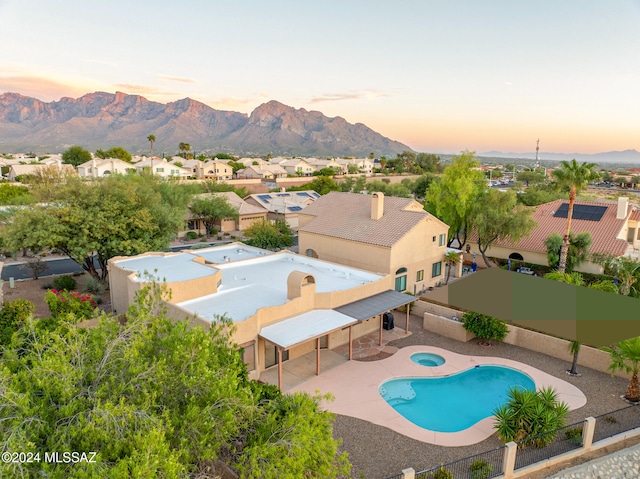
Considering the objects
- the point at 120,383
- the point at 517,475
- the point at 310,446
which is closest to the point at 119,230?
the point at 120,383

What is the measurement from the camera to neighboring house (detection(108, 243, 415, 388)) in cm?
1900

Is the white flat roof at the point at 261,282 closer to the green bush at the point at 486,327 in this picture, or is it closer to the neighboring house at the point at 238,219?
the green bush at the point at 486,327

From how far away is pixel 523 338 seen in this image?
78.1 ft

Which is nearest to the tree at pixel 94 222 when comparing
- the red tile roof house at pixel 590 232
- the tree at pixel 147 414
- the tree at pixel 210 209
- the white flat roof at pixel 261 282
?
the white flat roof at pixel 261 282

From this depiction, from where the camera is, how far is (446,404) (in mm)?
18844

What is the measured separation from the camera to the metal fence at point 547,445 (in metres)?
14.3

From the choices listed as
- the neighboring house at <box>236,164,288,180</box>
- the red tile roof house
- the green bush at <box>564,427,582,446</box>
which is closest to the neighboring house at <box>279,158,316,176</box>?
the neighboring house at <box>236,164,288,180</box>

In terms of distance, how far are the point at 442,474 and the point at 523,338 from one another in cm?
1331

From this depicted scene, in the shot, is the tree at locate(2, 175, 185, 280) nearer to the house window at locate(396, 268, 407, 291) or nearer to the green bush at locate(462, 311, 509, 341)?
the house window at locate(396, 268, 407, 291)

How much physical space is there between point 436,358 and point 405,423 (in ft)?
22.0

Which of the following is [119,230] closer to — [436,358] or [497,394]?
[436,358]

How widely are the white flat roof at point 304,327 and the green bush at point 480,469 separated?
25.4 ft

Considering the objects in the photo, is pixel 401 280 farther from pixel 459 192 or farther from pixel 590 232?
pixel 590 232

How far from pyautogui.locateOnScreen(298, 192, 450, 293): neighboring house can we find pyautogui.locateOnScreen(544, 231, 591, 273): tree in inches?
312
